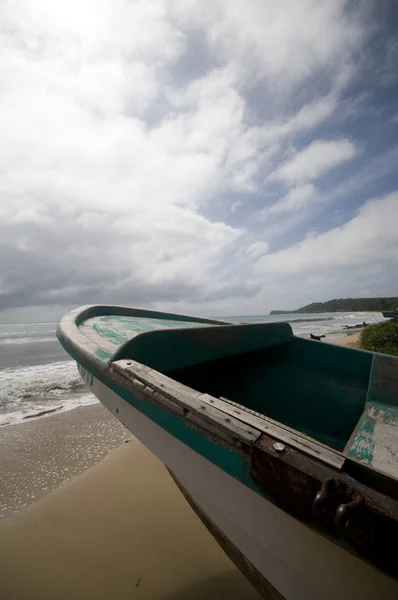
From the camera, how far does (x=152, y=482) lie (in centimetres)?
357

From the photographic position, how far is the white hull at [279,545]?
3.02 ft

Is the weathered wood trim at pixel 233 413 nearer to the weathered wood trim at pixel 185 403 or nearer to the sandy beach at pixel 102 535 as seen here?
the weathered wood trim at pixel 185 403

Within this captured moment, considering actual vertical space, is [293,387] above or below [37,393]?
above

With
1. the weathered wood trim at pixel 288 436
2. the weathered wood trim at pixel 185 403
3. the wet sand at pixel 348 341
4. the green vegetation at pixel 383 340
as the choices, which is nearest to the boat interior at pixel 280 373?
the weathered wood trim at pixel 185 403

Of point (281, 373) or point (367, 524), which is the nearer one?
point (367, 524)

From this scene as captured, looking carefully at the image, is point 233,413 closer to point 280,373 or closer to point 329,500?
point 329,500

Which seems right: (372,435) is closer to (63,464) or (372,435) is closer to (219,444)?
(219,444)

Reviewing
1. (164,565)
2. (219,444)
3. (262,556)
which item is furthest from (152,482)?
(219,444)

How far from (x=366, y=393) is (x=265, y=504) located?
2.53m

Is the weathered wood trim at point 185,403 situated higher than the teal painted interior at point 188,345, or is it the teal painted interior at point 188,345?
the teal painted interior at point 188,345

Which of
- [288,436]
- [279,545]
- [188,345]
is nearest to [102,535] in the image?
[188,345]

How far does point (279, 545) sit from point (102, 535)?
250cm

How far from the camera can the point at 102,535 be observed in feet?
8.86

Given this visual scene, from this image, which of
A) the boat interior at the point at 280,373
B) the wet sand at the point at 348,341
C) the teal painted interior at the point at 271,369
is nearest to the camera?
the teal painted interior at the point at 271,369
